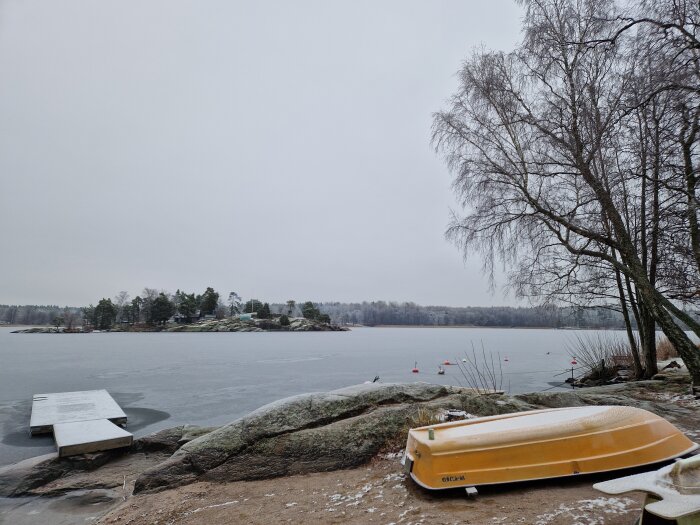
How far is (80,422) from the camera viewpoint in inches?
377

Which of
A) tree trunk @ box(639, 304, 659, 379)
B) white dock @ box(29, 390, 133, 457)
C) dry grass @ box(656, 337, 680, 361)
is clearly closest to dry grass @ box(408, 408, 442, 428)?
white dock @ box(29, 390, 133, 457)

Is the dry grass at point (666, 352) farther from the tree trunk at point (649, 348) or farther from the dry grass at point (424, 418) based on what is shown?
the dry grass at point (424, 418)

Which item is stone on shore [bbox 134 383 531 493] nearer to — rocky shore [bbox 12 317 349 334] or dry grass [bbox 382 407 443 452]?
dry grass [bbox 382 407 443 452]

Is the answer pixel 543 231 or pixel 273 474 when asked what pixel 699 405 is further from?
pixel 273 474

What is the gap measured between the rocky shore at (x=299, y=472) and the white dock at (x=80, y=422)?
0.22 meters

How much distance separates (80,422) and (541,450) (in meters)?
9.60

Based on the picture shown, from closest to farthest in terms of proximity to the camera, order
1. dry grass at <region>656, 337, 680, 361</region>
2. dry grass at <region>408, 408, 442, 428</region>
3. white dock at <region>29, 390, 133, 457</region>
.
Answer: dry grass at <region>408, 408, 442, 428</region> < white dock at <region>29, 390, 133, 457</region> < dry grass at <region>656, 337, 680, 361</region>

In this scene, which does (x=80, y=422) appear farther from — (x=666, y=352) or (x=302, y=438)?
(x=666, y=352)

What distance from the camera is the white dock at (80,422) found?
304 inches

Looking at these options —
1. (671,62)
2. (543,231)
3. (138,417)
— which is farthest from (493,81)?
(138,417)

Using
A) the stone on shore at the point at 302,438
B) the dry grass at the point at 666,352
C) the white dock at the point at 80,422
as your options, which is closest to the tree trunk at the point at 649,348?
the stone on shore at the point at 302,438

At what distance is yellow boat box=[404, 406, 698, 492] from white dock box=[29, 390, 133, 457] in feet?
20.5

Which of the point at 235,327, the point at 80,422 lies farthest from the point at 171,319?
the point at 80,422

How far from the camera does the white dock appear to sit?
773cm
